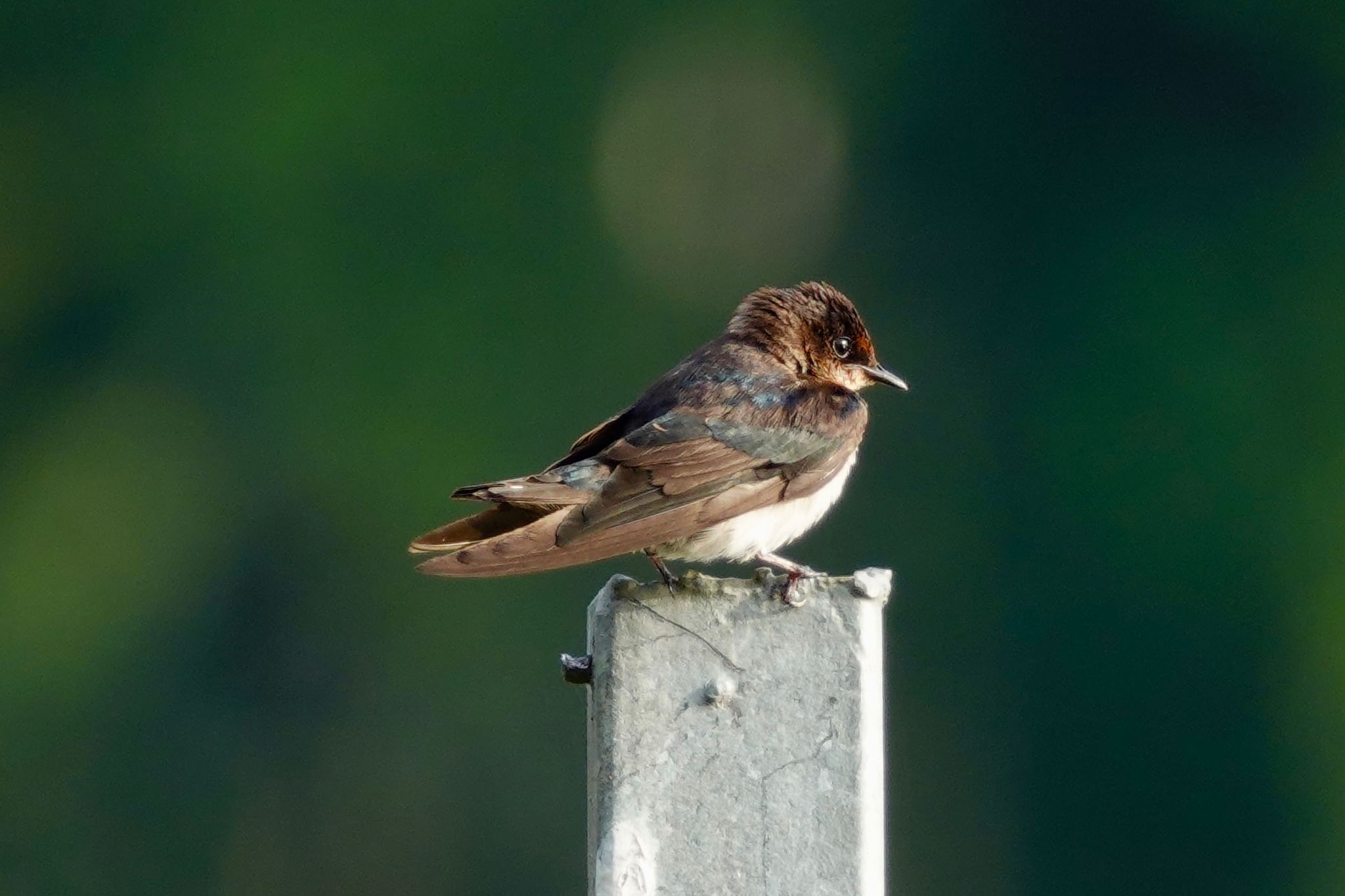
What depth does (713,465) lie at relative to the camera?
12.8 feet

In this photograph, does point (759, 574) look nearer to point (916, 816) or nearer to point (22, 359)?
point (916, 816)

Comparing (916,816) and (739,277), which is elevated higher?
(739,277)

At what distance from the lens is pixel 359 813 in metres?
17.4

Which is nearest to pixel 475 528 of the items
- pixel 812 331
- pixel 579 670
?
pixel 579 670

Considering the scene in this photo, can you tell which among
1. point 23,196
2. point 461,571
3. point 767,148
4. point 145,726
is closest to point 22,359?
point 23,196

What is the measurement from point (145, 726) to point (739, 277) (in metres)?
5.61

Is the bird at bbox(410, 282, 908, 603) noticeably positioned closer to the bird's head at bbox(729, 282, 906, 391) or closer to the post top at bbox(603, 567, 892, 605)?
the bird's head at bbox(729, 282, 906, 391)

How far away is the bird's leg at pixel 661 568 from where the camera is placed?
2.86 meters

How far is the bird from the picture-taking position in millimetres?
3463

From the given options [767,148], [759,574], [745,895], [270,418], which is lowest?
[745,895]

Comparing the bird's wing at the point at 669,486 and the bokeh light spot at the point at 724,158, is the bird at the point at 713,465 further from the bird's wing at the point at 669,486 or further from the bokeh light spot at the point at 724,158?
the bokeh light spot at the point at 724,158

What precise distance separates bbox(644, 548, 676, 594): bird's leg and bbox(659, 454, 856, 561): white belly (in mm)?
62

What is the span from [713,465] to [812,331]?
Result: 0.82 metres

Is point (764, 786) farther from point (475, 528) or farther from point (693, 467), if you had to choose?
point (693, 467)
